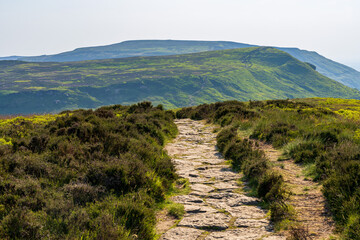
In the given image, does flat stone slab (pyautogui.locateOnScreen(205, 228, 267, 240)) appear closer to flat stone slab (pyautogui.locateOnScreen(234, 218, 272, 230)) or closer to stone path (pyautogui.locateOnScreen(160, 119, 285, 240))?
stone path (pyautogui.locateOnScreen(160, 119, 285, 240))

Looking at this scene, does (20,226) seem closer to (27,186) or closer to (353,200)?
(27,186)

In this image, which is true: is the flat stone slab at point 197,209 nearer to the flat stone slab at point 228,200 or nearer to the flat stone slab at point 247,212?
the flat stone slab at point 228,200

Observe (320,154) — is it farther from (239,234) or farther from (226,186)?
(239,234)

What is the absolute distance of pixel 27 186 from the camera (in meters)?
5.12

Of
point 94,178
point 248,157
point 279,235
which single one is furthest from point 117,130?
point 279,235

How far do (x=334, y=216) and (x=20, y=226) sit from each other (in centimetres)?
508

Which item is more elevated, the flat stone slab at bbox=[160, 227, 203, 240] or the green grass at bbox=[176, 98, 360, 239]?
the green grass at bbox=[176, 98, 360, 239]

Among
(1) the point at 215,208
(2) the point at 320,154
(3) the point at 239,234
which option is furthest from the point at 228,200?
(2) the point at 320,154

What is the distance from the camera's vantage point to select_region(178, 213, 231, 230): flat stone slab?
5020 mm

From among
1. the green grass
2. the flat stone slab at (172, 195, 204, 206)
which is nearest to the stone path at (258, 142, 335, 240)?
the green grass

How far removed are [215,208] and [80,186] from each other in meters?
2.80

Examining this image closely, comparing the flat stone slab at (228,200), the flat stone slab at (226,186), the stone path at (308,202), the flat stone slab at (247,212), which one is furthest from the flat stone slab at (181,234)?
the flat stone slab at (226,186)

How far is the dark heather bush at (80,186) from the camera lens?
406 cm

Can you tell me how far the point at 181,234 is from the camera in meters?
4.74
